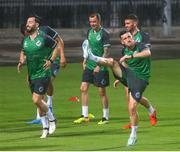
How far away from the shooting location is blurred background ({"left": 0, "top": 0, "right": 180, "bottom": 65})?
143 ft

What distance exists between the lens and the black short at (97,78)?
19.1 m

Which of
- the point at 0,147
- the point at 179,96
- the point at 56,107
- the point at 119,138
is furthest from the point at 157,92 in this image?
the point at 0,147

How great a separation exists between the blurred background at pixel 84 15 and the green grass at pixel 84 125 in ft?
44.6

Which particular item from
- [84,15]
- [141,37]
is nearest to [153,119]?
[141,37]

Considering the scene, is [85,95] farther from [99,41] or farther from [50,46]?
[50,46]

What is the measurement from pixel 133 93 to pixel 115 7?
30.9m

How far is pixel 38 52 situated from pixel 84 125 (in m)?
2.70

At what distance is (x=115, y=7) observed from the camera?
46000mm

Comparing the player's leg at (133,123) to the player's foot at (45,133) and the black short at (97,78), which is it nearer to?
the player's foot at (45,133)

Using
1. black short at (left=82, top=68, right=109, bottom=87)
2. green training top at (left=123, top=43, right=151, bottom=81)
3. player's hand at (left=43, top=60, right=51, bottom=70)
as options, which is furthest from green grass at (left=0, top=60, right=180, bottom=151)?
player's hand at (left=43, top=60, right=51, bottom=70)

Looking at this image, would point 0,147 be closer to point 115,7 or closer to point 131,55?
point 131,55

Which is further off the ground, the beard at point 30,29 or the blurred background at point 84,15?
the beard at point 30,29

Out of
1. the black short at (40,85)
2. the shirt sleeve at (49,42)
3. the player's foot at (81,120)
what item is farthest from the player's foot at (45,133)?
the player's foot at (81,120)

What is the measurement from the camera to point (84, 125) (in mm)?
18547
